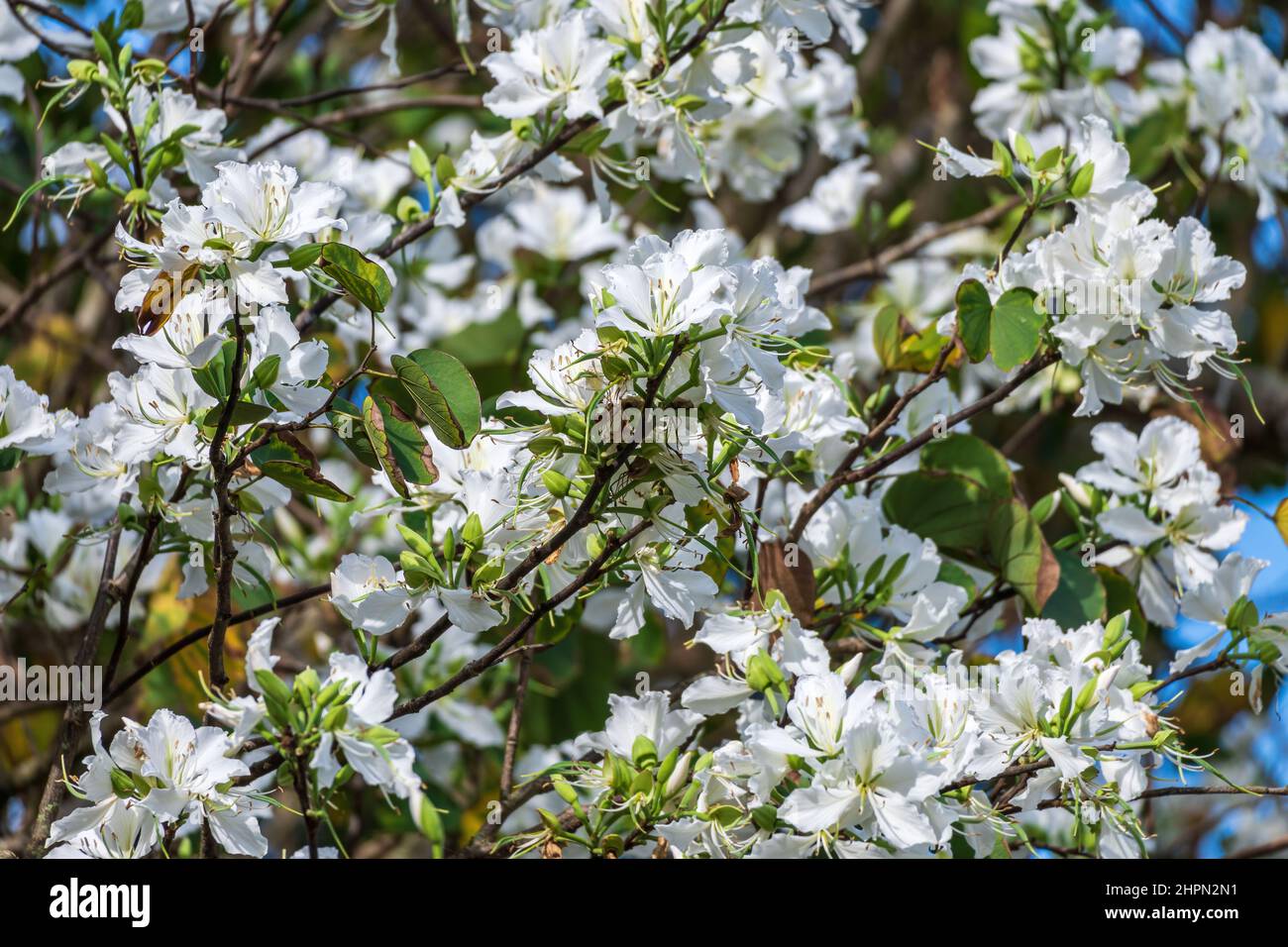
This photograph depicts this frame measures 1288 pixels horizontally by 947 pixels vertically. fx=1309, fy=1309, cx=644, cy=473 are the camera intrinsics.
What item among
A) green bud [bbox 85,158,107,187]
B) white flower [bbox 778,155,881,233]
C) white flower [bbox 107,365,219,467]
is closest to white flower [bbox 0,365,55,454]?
white flower [bbox 107,365,219,467]

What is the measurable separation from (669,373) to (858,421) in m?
0.47

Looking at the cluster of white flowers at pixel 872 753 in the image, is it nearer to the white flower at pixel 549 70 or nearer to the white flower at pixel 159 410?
the white flower at pixel 159 410

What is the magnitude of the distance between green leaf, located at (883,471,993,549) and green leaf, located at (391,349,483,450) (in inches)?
25.2

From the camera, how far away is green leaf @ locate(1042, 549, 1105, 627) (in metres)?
1.55

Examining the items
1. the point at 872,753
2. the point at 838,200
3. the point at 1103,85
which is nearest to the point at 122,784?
the point at 872,753

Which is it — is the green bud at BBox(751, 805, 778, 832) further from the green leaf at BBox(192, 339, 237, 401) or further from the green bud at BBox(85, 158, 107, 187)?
the green bud at BBox(85, 158, 107, 187)

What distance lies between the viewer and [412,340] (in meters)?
2.41

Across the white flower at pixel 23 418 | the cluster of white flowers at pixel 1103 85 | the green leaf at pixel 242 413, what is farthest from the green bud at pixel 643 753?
the cluster of white flowers at pixel 1103 85

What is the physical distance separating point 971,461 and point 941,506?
0.09 metres

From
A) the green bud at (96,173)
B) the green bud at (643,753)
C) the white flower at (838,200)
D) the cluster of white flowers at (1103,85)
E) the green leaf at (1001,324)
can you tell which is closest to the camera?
the green bud at (643,753)

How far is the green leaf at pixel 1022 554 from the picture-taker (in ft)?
4.91

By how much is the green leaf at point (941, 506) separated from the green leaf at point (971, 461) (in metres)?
0.02
